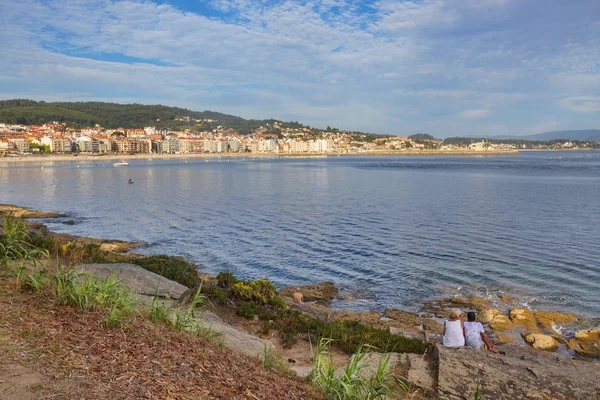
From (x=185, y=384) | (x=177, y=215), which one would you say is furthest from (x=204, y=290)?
(x=177, y=215)

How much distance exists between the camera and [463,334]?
8.63 meters

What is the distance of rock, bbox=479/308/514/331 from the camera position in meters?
12.0

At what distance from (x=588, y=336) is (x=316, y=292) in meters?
7.86

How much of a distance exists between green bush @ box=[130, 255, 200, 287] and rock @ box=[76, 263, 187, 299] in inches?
26.9

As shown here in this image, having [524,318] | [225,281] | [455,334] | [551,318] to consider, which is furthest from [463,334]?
[225,281]

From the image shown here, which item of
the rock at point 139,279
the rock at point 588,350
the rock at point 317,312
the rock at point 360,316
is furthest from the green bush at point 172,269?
the rock at point 588,350

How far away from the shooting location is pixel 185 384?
154 inches

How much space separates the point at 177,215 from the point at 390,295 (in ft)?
71.2

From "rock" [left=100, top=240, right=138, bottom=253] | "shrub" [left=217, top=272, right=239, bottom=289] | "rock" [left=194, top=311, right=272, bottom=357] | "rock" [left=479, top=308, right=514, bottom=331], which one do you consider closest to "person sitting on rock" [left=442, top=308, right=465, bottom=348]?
"rock" [left=194, top=311, right=272, bottom=357]

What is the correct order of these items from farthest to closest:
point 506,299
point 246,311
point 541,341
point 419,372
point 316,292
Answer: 1. point 316,292
2. point 506,299
3. point 541,341
4. point 246,311
5. point 419,372

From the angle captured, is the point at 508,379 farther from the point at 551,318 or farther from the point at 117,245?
the point at 117,245

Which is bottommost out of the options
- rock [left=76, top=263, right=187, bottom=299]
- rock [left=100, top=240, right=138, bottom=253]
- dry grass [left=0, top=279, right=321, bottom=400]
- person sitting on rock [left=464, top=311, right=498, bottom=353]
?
rock [left=100, top=240, right=138, bottom=253]

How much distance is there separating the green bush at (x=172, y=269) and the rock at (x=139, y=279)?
0.68 meters

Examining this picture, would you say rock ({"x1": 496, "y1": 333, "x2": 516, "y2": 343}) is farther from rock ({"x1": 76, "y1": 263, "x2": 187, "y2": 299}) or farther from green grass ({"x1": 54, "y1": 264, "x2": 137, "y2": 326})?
green grass ({"x1": 54, "y1": 264, "x2": 137, "y2": 326})
